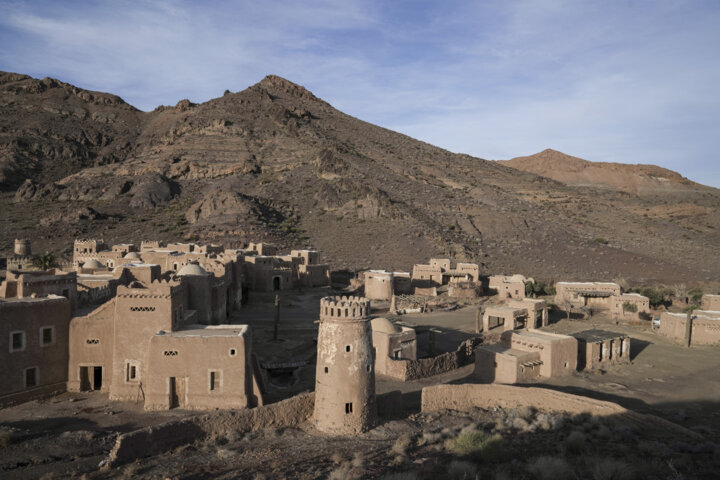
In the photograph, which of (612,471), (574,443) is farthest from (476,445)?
(612,471)

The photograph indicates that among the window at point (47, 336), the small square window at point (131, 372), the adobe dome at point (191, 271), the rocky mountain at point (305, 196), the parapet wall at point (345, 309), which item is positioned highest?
the rocky mountain at point (305, 196)

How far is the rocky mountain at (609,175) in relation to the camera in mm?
109625

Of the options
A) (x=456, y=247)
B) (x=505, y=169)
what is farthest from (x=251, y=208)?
(x=505, y=169)

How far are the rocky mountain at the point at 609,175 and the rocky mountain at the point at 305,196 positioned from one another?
563cm

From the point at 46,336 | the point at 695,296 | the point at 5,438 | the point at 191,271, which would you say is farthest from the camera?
the point at 695,296

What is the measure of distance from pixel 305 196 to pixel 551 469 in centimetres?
6403

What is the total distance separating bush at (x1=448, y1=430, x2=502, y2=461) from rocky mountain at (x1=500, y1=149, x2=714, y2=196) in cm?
10810

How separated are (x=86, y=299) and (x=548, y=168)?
131 metres

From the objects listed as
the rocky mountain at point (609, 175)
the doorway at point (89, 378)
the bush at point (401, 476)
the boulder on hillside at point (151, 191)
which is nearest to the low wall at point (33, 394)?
the doorway at point (89, 378)

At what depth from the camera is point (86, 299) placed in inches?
800

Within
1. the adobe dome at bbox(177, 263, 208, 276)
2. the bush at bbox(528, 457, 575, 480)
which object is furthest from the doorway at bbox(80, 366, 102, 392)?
the bush at bbox(528, 457, 575, 480)

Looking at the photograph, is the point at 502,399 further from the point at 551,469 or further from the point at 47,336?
the point at 47,336

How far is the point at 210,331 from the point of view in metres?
17.3

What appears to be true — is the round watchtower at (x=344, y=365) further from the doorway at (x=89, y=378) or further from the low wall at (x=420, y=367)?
the doorway at (x=89, y=378)
